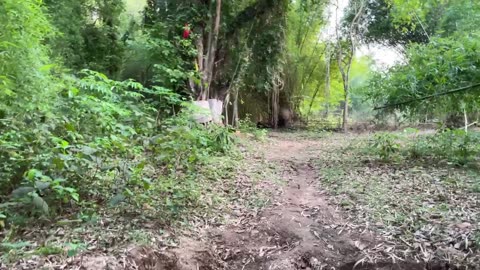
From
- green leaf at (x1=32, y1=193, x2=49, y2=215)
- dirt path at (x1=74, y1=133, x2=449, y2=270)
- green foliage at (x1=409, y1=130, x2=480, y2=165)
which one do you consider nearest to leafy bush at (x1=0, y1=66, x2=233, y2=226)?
green leaf at (x1=32, y1=193, x2=49, y2=215)

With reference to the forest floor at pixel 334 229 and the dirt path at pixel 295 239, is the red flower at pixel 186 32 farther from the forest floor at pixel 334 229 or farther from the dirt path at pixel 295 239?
the dirt path at pixel 295 239

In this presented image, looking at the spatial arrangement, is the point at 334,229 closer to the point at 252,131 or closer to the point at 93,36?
the point at 252,131

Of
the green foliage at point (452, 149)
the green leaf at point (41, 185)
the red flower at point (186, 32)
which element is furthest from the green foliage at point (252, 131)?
the green leaf at point (41, 185)

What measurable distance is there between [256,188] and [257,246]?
1221 millimetres

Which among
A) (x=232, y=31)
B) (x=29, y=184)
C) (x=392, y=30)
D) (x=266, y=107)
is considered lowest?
(x=29, y=184)

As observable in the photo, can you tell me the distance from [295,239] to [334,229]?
38cm

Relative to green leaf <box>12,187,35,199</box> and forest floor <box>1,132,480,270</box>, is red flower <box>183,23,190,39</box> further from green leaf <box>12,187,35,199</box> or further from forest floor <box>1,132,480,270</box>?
green leaf <box>12,187,35,199</box>

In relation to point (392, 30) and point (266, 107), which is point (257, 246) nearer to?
point (266, 107)

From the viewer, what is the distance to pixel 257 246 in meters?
2.86

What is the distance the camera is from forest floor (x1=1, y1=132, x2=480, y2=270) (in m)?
2.44

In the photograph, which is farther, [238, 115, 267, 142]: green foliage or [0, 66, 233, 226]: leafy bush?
[238, 115, 267, 142]: green foliage

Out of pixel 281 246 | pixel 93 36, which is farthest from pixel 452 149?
pixel 93 36

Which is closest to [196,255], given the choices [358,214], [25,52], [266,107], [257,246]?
[257,246]

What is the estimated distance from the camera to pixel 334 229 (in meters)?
3.00
